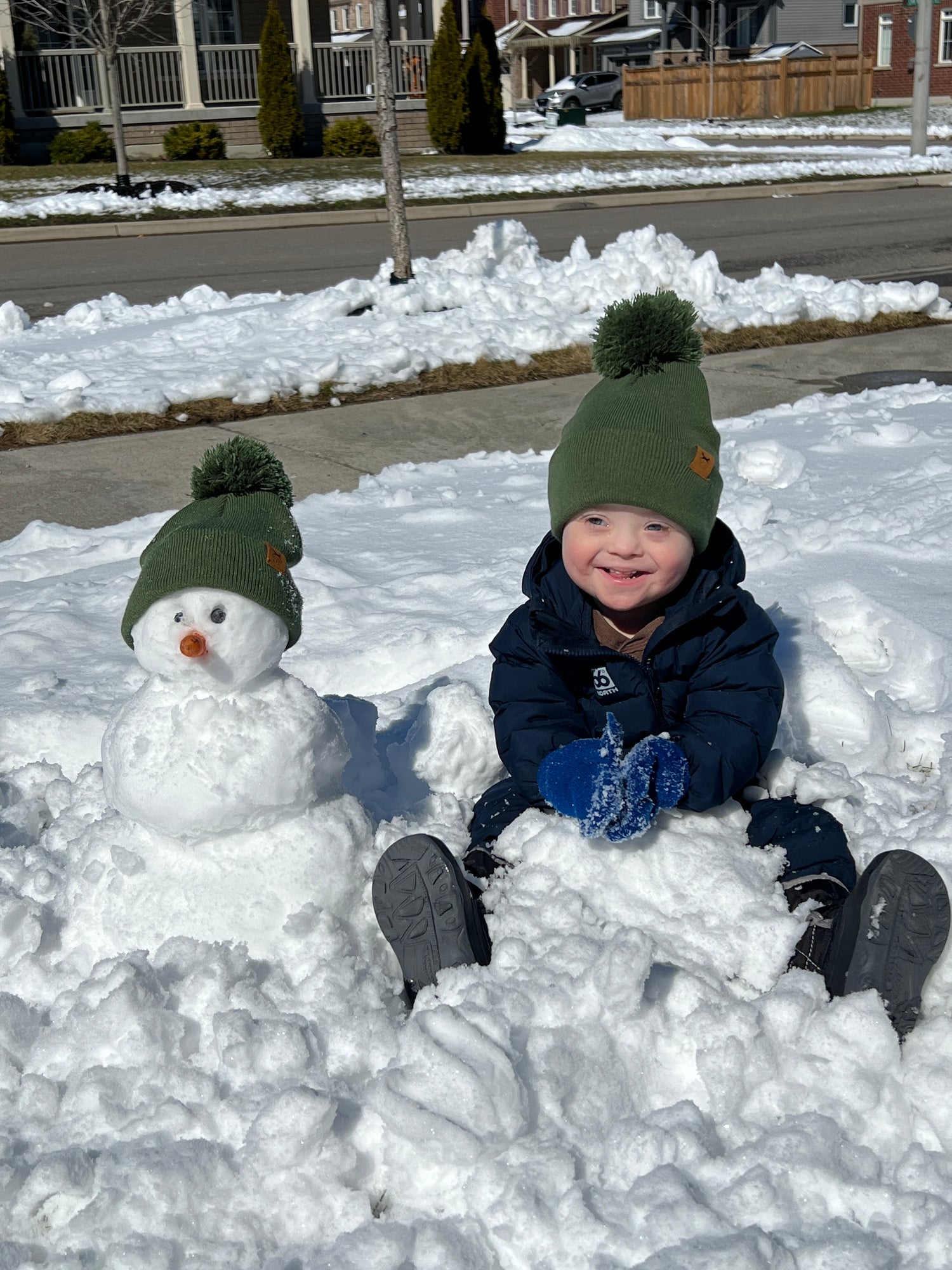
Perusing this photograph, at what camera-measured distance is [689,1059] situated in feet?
6.91

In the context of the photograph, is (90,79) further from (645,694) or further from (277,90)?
(645,694)

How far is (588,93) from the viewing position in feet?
142

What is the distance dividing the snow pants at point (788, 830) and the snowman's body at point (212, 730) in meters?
0.47

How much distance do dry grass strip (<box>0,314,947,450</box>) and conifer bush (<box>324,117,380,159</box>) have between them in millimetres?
17950

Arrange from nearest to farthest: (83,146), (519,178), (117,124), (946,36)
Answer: (117,124) → (519,178) → (83,146) → (946,36)

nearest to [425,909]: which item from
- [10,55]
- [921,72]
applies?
[921,72]

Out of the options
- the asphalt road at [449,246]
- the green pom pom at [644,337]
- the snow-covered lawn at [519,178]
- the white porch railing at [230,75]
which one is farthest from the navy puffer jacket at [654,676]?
the white porch railing at [230,75]

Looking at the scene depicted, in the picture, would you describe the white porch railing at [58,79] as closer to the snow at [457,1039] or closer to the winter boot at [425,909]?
the snow at [457,1039]

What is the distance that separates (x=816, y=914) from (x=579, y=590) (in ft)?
2.67

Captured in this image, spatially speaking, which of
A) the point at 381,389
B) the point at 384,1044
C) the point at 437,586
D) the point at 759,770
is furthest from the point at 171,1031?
the point at 381,389

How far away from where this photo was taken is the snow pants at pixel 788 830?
2.45 metres

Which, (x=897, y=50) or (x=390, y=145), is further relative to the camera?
(x=897, y=50)

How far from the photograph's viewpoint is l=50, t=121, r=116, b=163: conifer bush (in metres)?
23.7

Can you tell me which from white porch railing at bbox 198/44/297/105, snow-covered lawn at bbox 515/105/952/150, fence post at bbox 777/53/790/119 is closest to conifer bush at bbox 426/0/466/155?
snow-covered lawn at bbox 515/105/952/150
